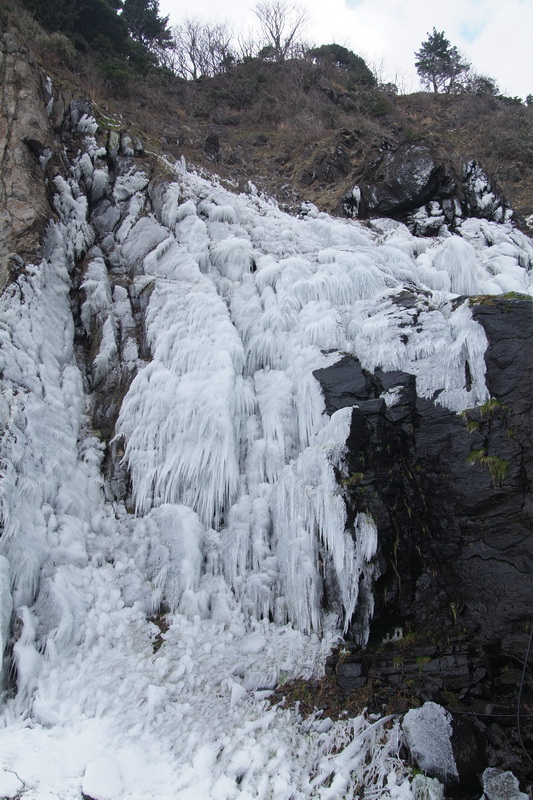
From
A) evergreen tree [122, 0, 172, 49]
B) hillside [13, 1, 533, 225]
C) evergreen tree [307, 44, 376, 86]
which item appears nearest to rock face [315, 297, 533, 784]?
hillside [13, 1, 533, 225]

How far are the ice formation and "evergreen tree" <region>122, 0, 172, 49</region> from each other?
21512mm

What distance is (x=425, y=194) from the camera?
13.6m

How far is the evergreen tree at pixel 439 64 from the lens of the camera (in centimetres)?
2836

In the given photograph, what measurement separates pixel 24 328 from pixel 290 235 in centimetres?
626

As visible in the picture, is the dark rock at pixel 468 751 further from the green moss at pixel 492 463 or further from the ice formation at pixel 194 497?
the green moss at pixel 492 463

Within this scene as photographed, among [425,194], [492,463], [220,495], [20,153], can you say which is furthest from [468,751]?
[425,194]

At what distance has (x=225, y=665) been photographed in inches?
233

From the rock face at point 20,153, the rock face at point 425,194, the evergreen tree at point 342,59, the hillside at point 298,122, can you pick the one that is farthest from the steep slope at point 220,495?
the evergreen tree at point 342,59

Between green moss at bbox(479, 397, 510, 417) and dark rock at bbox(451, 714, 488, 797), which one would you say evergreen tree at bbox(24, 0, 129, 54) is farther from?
dark rock at bbox(451, 714, 488, 797)

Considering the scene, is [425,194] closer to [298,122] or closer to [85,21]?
[298,122]

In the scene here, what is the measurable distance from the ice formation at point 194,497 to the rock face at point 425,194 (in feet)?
8.31

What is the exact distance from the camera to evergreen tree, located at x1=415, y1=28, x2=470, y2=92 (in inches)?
1116

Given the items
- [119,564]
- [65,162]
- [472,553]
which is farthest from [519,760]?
[65,162]

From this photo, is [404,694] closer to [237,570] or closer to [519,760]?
[519,760]
